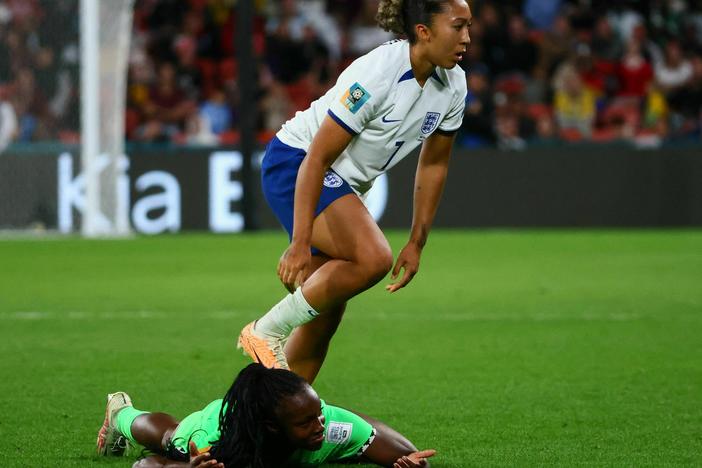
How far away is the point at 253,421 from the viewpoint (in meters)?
4.15

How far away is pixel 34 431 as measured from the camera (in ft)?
16.7

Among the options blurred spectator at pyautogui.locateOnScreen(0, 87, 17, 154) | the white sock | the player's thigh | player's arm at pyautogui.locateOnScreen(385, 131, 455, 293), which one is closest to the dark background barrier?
blurred spectator at pyautogui.locateOnScreen(0, 87, 17, 154)

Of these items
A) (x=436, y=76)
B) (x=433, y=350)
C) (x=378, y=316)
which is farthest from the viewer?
(x=378, y=316)

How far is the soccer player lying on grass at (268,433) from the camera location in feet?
13.6

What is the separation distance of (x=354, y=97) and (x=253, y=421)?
1333 millimetres

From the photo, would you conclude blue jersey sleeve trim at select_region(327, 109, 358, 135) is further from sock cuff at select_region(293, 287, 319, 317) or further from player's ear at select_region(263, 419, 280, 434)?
player's ear at select_region(263, 419, 280, 434)

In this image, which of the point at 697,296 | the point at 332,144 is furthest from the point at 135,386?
the point at 697,296

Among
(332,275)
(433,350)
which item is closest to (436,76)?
(332,275)

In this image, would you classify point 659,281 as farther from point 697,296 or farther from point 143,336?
point 143,336

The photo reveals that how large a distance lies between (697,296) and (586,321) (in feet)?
5.58

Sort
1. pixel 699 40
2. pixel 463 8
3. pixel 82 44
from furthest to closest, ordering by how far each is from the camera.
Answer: pixel 699 40, pixel 82 44, pixel 463 8

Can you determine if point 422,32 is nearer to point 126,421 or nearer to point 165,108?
point 126,421

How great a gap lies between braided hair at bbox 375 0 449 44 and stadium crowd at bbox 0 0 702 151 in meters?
11.2

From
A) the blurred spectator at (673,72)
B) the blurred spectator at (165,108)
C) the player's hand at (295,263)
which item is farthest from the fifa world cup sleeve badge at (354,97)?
the blurred spectator at (673,72)
